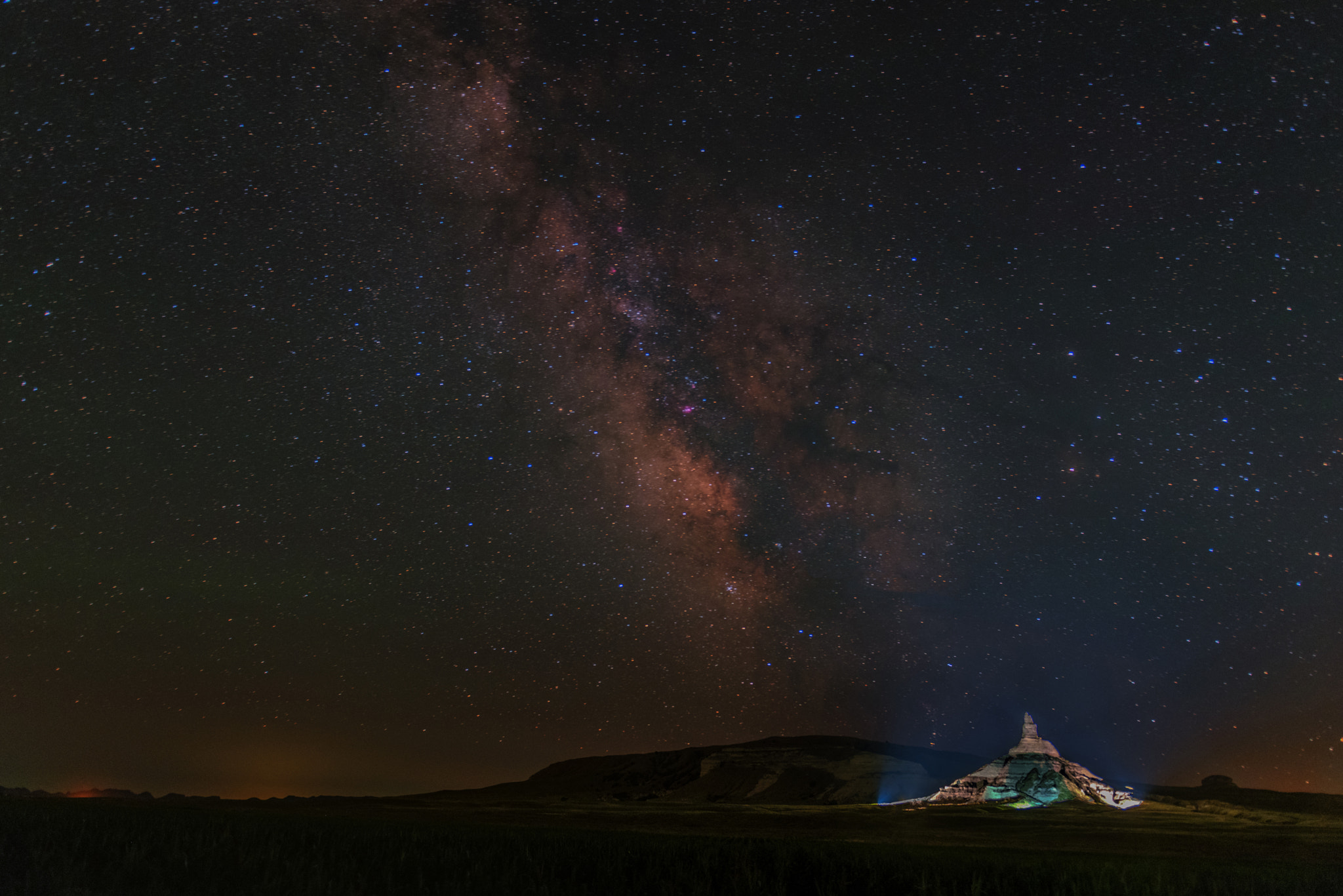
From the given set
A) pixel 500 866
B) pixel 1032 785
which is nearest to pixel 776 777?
pixel 1032 785

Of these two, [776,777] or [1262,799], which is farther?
[776,777]

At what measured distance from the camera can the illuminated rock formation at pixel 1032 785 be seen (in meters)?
115

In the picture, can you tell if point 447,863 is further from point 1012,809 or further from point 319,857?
point 1012,809

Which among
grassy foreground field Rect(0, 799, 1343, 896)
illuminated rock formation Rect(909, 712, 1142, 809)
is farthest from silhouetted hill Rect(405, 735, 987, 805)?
grassy foreground field Rect(0, 799, 1343, 896)

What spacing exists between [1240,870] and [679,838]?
16.4 metres

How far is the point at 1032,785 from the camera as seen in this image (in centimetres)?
12112

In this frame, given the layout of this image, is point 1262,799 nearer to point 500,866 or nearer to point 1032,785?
point 1032,785

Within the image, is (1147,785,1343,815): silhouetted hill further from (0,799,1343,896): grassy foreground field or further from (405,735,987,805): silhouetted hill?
(0,799,1343,896): grassy foreground field

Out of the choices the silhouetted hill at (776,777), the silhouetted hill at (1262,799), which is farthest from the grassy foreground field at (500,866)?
the silhouetted hill at (776,777)

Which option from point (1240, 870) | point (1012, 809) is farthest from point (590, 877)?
point (1012, 809)

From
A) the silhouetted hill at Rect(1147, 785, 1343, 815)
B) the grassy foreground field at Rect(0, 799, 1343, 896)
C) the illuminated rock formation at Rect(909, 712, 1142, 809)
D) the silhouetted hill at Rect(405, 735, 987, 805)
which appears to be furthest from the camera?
the silhouetted hill at Rect(405, 735, 987, 805)

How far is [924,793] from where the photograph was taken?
155250mm

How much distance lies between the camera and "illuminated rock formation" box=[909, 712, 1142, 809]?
11500cm

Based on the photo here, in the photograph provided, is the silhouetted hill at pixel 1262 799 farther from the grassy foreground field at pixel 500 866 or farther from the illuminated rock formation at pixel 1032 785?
the grassy foreground field at pixel 500 866
